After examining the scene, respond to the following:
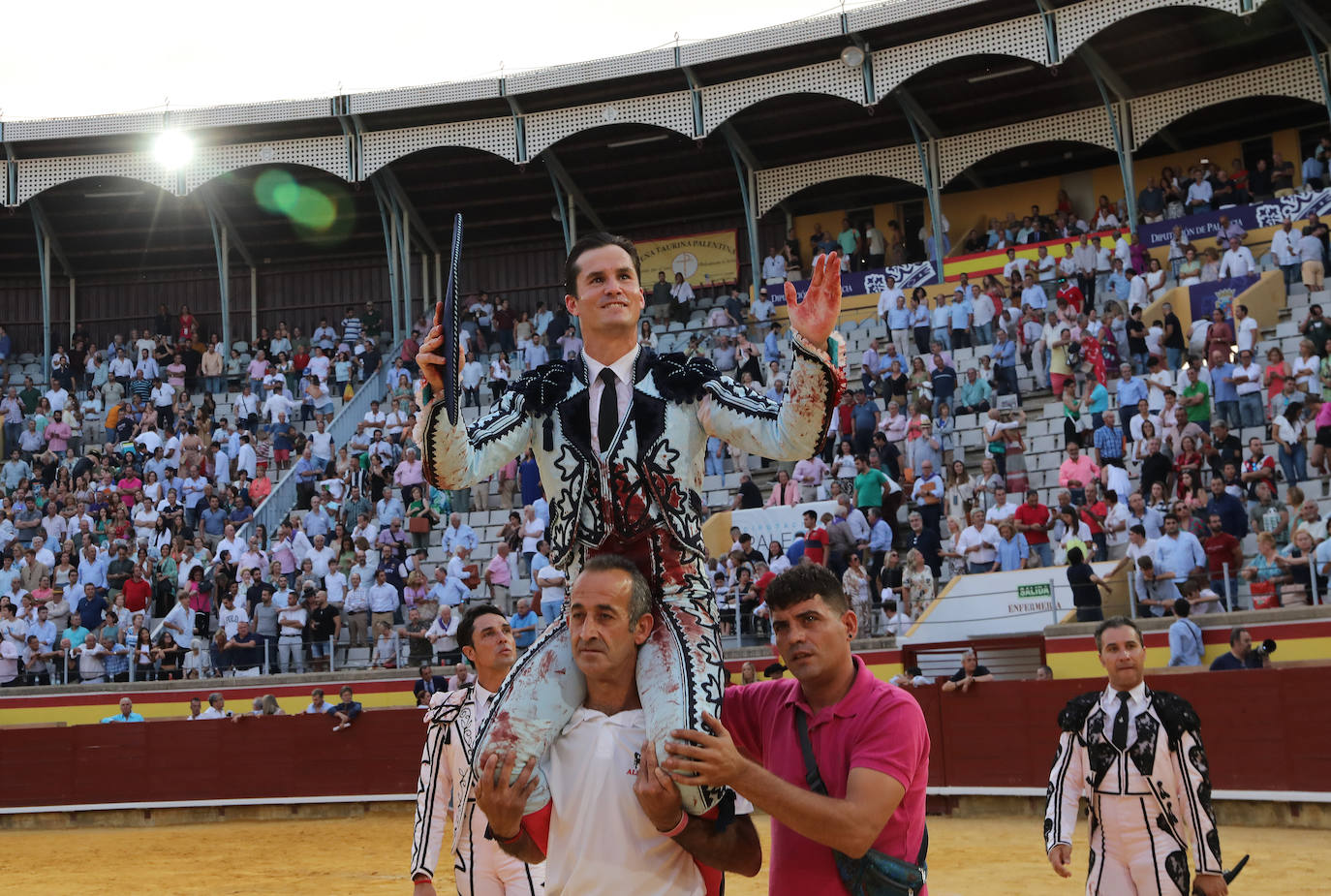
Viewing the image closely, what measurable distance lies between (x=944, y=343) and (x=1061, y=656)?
19.1 ft

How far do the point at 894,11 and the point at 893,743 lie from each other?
17196mm

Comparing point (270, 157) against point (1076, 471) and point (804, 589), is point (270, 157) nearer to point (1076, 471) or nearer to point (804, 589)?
point (1076, 471)

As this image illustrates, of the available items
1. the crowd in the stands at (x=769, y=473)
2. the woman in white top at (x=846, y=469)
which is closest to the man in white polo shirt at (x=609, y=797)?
the crowd in the stands at (x=769, y=473)

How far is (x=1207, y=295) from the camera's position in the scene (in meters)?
15.4

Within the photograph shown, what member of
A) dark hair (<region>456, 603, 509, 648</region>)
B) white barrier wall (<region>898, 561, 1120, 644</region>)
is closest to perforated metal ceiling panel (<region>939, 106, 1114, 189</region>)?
white barrier wall (<region>898, 561, 1120, 644</region>)

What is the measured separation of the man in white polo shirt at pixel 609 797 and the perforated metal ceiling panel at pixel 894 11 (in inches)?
666

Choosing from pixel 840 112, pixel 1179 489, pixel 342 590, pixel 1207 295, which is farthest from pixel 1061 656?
pixel 840 112

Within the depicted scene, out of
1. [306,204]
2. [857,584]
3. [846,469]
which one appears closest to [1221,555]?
[857,584]

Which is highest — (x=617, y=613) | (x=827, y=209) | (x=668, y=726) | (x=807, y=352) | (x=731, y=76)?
(x=731, y=76)

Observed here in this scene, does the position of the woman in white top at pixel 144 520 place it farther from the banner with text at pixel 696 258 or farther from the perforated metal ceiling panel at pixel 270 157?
the banner with text at pixel 696 258

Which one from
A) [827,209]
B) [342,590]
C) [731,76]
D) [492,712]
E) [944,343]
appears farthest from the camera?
[827,209]

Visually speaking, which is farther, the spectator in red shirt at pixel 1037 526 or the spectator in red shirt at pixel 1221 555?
the spectator in red shirt at pixel 1037 526

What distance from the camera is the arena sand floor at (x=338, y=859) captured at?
26.6 feet

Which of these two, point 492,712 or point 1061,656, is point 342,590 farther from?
point 492,712
